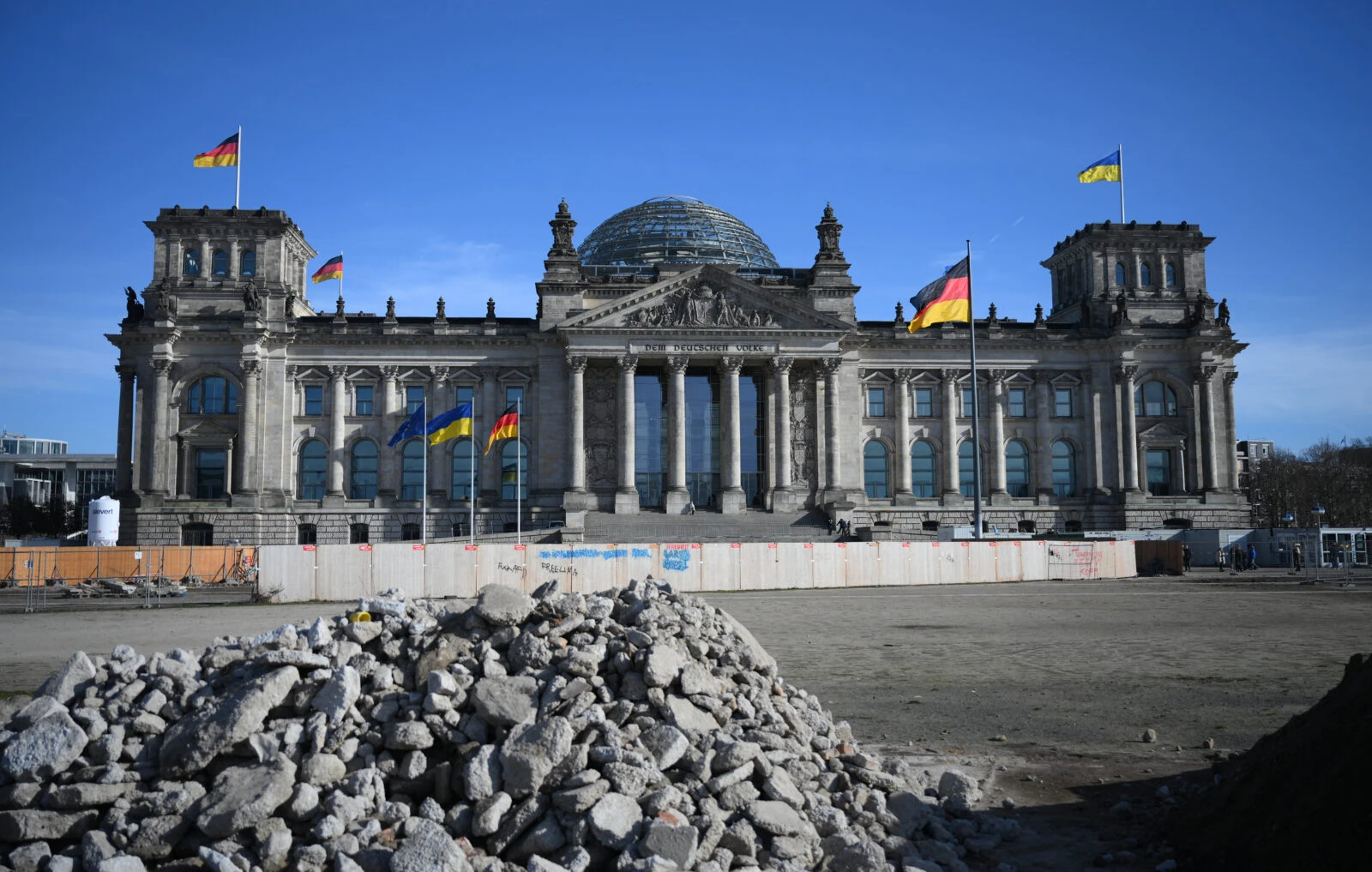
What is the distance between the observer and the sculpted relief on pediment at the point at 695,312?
60.3 m

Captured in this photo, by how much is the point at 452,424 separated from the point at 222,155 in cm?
2370

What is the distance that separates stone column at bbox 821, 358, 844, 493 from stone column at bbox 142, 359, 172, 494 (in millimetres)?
40497

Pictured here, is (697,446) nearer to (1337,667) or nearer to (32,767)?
(1337,667)

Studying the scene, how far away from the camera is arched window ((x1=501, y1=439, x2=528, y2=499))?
62.7 m

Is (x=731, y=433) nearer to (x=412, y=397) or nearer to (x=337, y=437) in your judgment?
(x=412, y=397)

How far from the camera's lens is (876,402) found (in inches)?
2611

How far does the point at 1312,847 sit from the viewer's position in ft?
24.0

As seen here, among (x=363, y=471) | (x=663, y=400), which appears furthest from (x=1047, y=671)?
(x=363, y=471)

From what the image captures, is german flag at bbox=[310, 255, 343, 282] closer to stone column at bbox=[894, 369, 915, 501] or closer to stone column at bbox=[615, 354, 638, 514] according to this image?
stone column at bbox=[615, 354, 638, 514]

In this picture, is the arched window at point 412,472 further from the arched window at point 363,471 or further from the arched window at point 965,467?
the arched window at point 965,467

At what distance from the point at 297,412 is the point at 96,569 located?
2205 centimetres

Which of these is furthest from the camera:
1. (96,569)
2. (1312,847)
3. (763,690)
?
(96,569)

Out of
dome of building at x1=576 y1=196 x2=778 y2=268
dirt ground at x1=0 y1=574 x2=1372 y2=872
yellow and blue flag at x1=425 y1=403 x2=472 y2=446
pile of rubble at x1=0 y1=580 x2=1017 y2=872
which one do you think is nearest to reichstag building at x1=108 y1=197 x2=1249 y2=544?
dome of building at x1=576 y1=196 x2=778 y2=268

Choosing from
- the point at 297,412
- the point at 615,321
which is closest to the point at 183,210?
the point at 297,412
